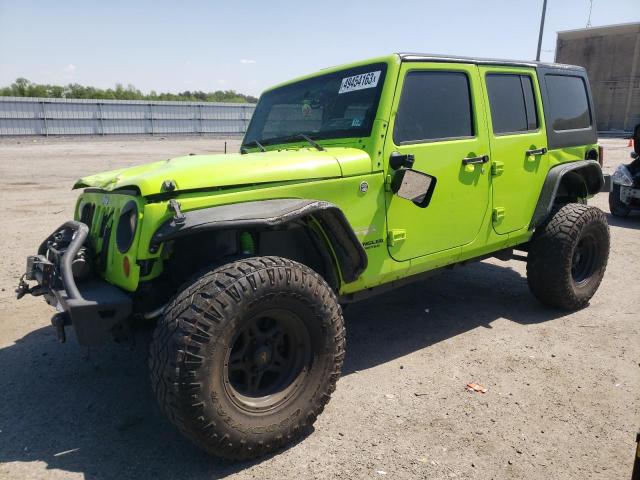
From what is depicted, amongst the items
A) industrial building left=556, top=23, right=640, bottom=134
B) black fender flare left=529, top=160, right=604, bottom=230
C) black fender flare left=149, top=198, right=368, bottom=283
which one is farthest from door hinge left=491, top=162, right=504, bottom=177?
industrial building left=556, top=23, right=640, bottom=134

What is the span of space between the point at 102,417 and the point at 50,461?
39 centimetres

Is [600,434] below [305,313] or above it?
below

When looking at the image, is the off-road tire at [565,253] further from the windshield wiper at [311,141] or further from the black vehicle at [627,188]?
A: the black vehicle at [627,188]

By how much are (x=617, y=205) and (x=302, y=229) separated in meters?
7.94

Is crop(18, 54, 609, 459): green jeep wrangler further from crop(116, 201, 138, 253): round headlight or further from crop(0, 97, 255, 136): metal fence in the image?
crop(0, 97, 255, 136): metal fence

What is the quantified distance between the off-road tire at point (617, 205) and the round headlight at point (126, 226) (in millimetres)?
8836

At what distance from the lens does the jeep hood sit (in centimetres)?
246

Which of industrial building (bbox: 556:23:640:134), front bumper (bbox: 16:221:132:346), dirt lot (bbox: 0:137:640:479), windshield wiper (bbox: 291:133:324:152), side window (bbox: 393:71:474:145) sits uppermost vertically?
industrial building (bbox: 556:23:640:134)

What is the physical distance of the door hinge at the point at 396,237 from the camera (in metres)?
3.12

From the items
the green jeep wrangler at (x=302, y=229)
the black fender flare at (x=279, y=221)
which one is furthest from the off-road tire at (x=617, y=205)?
the black fender flare at (x=279, y=221)

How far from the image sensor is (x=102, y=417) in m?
2.83

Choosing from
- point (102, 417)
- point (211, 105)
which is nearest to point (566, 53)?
point (211, 105)

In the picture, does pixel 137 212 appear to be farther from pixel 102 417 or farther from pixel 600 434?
pixel 600 434

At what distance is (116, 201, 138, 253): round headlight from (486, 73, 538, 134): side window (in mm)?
2748
